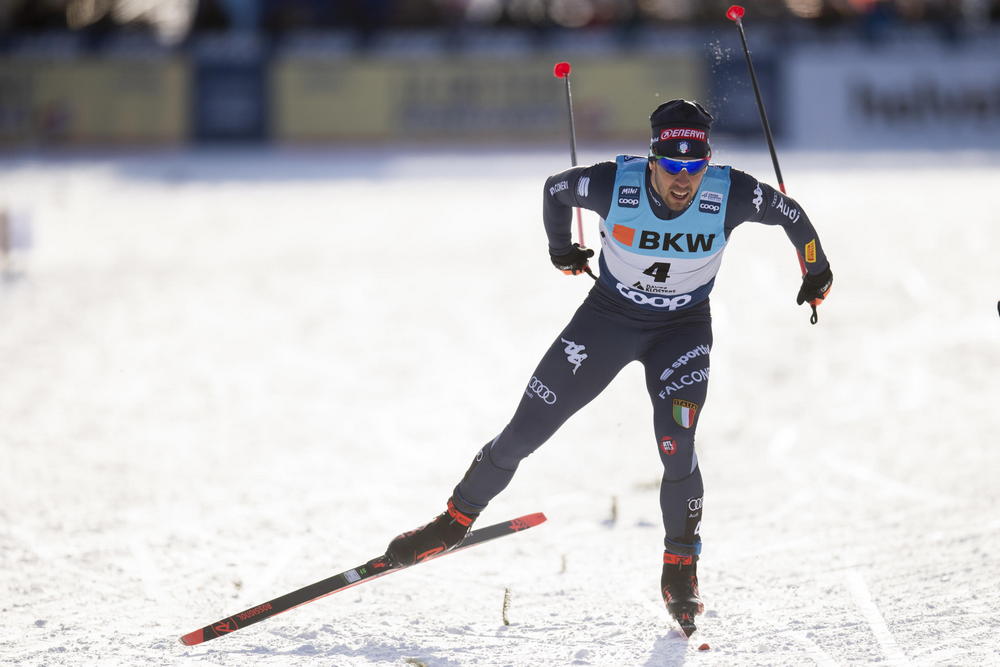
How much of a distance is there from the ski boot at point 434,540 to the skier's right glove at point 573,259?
1256mm

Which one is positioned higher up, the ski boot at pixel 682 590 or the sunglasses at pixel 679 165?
the sunglasses at pixel 679 165

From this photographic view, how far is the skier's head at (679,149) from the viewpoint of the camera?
466cm

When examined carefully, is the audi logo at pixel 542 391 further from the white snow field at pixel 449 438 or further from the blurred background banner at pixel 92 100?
the blurred background banner at pixel 92 100

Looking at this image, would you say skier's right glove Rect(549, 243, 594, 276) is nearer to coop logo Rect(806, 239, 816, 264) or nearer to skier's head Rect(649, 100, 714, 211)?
skier's head Rect(649, 100, 714, 211)

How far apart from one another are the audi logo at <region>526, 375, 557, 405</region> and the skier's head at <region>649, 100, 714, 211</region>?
992 millimetres

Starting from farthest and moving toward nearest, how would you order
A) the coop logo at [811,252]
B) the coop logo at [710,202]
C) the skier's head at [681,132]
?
the coop logo at [811,252] < the coop logo at [710,202] < the skier's head at [681,132]

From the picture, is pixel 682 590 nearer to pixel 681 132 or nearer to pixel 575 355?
pixel 575 355

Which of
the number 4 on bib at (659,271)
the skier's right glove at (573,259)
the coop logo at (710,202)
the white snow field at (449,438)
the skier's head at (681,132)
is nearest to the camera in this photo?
the skier's head at (681,132)

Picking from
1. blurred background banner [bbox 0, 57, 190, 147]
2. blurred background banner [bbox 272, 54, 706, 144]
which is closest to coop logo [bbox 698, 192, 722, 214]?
blurred background banner [bbox 272, 54, 706, 144]

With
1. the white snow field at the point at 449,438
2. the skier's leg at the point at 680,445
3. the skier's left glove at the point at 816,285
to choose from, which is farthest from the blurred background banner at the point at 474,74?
the skier's leg at the point at 680,445

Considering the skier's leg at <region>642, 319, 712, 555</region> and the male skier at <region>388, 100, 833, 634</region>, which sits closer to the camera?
the male skier at <region>388, 100, 833, 634</region>

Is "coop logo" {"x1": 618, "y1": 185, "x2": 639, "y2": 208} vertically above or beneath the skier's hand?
above

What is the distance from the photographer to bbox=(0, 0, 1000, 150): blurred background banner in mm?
20859

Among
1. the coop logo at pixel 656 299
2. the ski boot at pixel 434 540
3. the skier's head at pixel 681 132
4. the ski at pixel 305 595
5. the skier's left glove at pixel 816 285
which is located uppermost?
the skier's head at pixel 681 132
